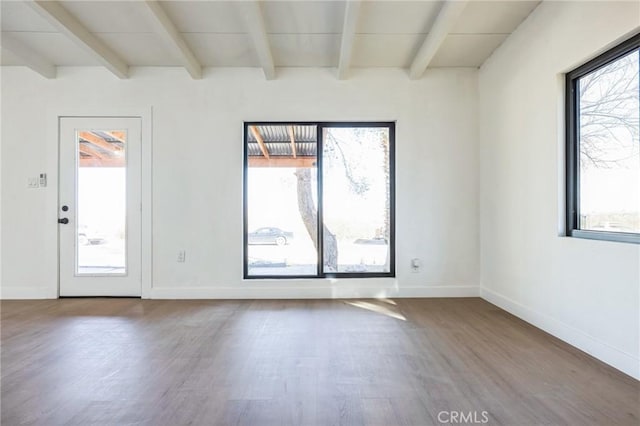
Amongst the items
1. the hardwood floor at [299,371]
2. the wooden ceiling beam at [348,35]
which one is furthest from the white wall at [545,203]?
the wooden ceiling beam at [348,35]

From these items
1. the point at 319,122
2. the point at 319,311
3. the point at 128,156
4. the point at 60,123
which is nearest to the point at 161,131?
the point at 128,156

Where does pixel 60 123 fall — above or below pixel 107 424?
above

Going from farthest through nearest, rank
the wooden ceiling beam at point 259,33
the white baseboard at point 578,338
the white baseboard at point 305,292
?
the white baseboard at point 305,292 → the wooden ceiling beam at point 259,33 → the white baseboard at point 578,338

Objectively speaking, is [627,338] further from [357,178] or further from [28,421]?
[28,421]

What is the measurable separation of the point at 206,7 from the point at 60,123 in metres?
2.43

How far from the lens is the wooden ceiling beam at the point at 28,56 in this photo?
133 inches

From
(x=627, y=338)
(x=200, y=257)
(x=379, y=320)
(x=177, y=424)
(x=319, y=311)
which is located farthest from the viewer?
(x=200, y=257)

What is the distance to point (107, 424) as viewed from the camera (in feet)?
5.38

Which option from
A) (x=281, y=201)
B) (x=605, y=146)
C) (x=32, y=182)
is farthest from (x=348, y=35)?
(x=32, y=182)

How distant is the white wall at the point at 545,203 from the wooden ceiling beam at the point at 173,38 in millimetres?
3173

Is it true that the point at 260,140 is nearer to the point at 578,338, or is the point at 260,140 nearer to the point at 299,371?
the point at 299,371

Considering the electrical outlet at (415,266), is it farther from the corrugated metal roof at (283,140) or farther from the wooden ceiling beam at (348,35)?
the wooden ceiling beam at (348,35)

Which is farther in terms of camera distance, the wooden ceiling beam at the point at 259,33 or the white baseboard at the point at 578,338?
the wooden ceiling beam at the point at 259,33

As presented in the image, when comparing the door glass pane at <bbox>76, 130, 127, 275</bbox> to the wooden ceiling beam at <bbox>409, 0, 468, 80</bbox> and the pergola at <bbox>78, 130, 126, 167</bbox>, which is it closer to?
the pergola at <bbox>78, 130, 126, 167</bbox>
